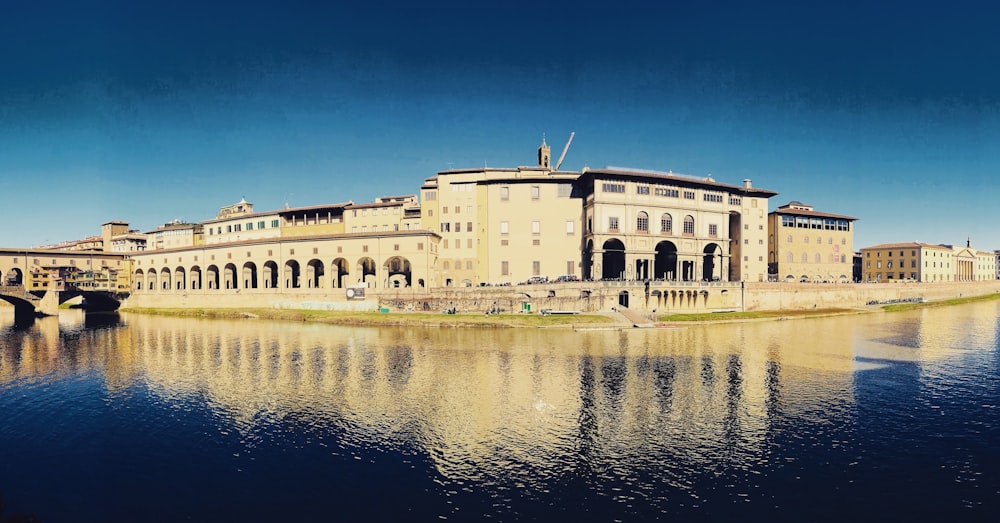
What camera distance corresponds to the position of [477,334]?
71.4 m

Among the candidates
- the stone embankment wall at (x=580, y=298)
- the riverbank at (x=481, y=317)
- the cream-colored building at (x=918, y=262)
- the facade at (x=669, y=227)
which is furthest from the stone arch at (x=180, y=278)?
the cream-colored building at (x=918, y=262)

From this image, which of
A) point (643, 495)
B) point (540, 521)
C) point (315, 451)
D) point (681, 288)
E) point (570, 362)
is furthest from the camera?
point (681, 288)

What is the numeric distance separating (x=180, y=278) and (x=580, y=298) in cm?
10472

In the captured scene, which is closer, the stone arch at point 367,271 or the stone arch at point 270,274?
the stone arch at point 367,271

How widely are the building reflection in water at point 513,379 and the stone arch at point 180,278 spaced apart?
41.5 m

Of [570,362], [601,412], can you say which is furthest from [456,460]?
[570,362]

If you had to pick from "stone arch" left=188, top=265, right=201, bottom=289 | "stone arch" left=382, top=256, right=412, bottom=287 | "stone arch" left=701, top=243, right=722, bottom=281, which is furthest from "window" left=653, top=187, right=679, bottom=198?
"stone arch" left=188, top=265, right=201, bottom=289

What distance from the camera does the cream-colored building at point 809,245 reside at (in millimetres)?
115625

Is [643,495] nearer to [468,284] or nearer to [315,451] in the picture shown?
[315,451]

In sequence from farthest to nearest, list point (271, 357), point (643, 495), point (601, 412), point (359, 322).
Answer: point (359, 322) < point (271, 357) < point (601, 412) < point (643, 495)

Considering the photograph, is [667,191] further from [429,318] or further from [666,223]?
[429,318]

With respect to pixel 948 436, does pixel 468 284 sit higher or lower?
higher

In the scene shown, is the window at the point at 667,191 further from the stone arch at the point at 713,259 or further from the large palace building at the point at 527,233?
the stone arch at the point at 713,259

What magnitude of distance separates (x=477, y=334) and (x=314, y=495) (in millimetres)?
47902
